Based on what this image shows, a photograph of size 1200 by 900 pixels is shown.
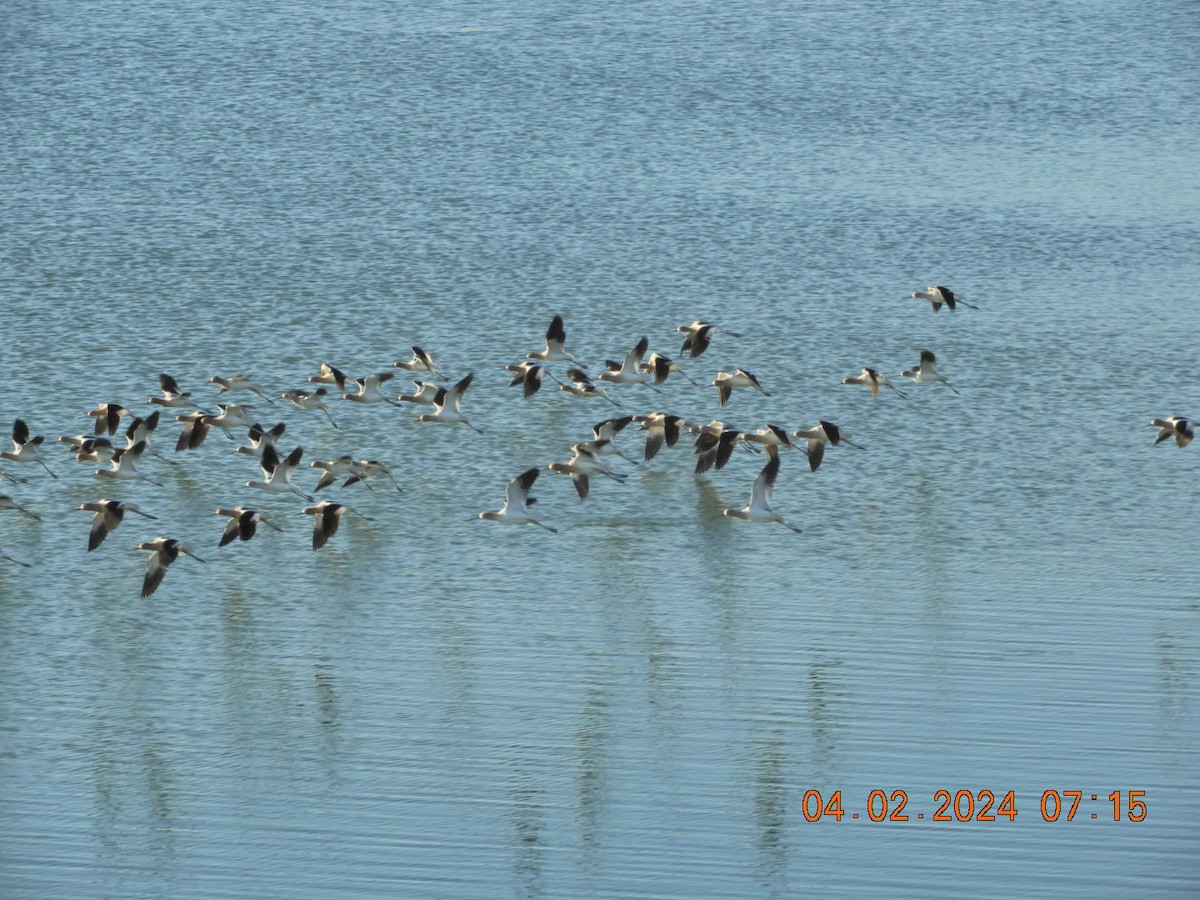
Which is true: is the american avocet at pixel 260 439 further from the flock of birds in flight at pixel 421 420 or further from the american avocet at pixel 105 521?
the american avocet at pixel 105 521

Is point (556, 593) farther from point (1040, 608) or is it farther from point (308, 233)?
point (308, 233)

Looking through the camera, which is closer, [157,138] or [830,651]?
[830,651]

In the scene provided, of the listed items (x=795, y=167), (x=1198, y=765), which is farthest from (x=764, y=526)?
(x=795, y=167)

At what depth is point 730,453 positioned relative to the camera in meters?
32.2

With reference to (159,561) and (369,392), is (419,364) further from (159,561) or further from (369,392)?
(159,561)

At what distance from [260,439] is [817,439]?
27.4ft

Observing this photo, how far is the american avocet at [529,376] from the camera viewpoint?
115 ft

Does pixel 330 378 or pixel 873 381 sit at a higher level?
pixel 330 378

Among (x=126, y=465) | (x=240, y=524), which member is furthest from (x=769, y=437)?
(x=126, y=465)

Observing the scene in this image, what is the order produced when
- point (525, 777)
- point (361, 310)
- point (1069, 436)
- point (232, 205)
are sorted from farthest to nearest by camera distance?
point (232, 205) < point (361, 310) < point (1069, 436) < point (525, 777)

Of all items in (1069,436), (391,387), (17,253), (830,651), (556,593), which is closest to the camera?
(830,651)

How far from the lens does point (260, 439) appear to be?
107 ft

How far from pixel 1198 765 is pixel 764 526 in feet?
29.8

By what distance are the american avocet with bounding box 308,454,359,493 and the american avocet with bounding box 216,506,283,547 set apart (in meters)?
1.28
